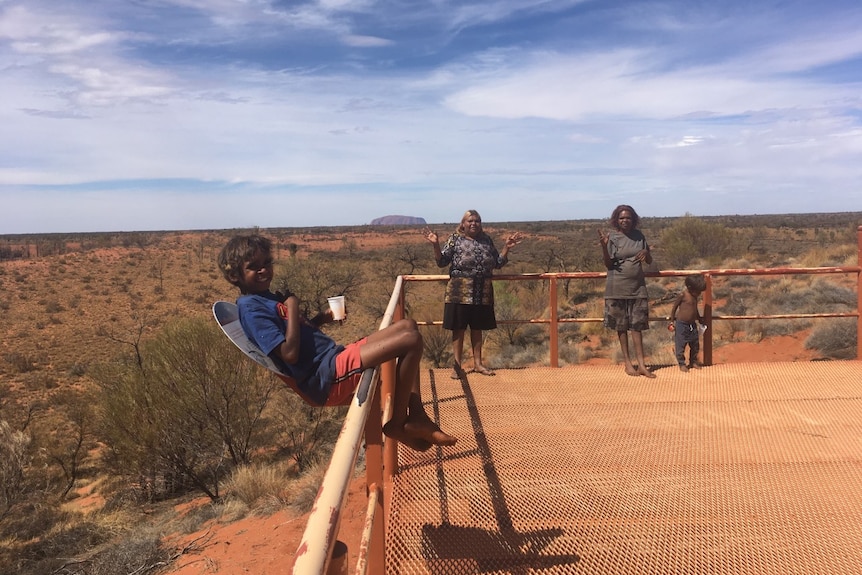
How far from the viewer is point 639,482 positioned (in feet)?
12.2

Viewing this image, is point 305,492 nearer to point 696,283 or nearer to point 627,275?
point 627,275

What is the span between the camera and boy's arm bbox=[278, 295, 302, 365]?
2549mm

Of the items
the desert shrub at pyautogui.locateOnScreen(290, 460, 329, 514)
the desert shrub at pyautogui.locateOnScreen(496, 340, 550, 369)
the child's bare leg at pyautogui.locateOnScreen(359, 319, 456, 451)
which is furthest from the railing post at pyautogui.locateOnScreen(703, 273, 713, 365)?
the desert shrub at pyautogui.locateOnScreen(496, 340, 550, 369)

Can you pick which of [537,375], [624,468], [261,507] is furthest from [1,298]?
[624,468]

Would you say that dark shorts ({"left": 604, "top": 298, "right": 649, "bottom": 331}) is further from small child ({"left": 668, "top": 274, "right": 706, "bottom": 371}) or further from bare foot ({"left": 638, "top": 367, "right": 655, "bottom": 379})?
small child ({"left": 668, "top": 274, "right": 706, "bottom": 371})

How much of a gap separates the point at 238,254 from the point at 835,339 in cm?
1231

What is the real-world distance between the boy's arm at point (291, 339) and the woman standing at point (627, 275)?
4.26 metres

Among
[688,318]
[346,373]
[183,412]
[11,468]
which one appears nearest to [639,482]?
[346,373]

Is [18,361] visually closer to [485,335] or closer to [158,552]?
[485,335]

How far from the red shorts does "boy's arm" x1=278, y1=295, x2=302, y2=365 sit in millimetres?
195

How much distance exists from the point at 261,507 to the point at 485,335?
11.4 meters

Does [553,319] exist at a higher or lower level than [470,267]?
lower

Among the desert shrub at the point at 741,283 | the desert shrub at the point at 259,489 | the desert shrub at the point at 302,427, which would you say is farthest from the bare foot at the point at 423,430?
the desert shrub at the point at 741,283

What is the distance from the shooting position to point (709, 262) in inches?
1026
